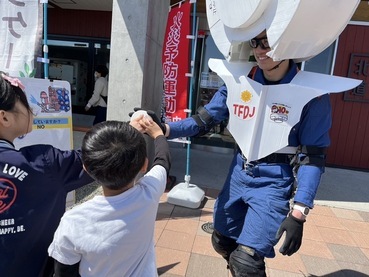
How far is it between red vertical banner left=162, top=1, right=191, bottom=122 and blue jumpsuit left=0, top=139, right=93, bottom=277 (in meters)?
3.11

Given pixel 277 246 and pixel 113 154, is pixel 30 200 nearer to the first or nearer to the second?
pixel 113 154

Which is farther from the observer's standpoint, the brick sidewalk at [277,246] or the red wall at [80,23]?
the red wall at [80,23]

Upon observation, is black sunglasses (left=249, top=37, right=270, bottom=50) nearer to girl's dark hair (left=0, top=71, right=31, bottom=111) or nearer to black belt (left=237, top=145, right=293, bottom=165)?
black belt (left=237, top=145, right=293, bottom=165)

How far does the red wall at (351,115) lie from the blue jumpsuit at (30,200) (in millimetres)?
6426

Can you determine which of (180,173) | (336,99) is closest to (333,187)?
(336,99)

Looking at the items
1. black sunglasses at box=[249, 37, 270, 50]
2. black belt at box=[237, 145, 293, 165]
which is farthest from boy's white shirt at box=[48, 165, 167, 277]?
black sunglasses at box=[249, 37, 270, 50]

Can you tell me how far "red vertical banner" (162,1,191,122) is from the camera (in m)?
4.25

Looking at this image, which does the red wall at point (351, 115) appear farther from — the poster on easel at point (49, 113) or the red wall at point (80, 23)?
the poster on easel at point (49, 113)

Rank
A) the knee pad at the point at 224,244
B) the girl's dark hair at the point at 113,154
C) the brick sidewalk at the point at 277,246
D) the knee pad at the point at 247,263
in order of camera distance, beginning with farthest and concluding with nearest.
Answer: the brick sidewalk at the point at 277,246
the knee pad at the point at 224,244
the knee pad at the point at 247,263
the girl's dark hair at the point at 113,154

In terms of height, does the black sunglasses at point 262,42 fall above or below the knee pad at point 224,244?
above

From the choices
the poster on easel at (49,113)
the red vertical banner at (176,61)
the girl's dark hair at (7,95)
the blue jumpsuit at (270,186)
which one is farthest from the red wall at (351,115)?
the girl's dark hair at (7,95)

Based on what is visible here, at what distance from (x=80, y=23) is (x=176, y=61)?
464cm

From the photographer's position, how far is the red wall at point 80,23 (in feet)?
25.6

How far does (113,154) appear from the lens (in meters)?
1.14
